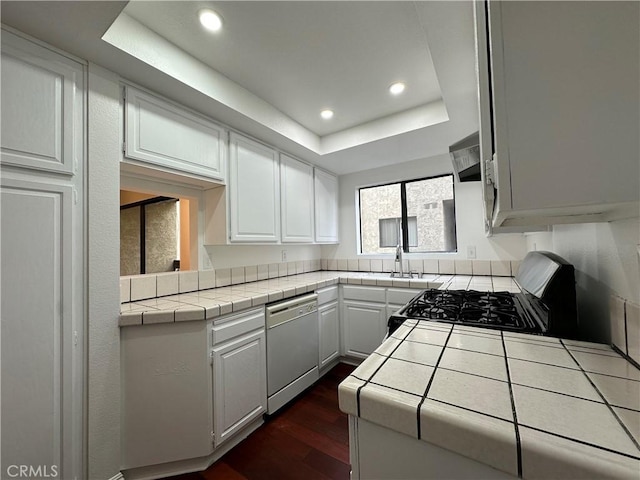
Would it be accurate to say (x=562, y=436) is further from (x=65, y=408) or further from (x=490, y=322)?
(x=65, y=408)

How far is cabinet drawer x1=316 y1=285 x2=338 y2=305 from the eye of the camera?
247 centimetres

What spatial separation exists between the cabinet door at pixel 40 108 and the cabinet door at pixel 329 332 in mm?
2015

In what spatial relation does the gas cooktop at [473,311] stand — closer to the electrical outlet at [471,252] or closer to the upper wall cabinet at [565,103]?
the upper wall cabinet at [565,103]

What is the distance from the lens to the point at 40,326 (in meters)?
1.17

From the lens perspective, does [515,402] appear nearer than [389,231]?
Yes

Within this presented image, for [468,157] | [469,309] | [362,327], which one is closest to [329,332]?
[362,327]

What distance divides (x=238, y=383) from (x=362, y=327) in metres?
1.32

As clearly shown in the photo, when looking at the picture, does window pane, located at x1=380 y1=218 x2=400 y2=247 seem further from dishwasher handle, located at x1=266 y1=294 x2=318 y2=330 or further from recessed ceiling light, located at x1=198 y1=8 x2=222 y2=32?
recessed ceiling light, located at x1=198 y1=8 x2=222 y2=32

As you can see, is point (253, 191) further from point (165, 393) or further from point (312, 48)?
point (165, 393)

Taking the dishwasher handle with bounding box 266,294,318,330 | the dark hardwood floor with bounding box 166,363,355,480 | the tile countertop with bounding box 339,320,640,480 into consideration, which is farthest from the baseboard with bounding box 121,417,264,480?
the tile countertop with bounding box 339,320,640,480

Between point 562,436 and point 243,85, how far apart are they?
2.28 m

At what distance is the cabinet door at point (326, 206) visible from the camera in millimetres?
3115

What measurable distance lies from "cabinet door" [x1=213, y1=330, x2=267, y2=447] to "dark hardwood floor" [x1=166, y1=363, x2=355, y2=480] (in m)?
0.14

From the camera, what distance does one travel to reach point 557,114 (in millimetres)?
476
